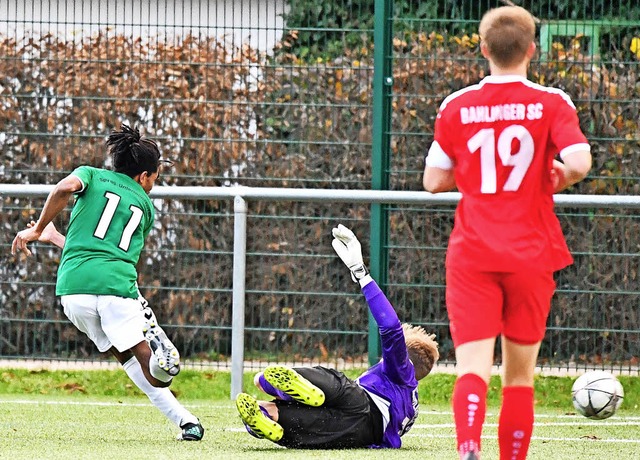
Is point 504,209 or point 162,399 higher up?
point 504,209

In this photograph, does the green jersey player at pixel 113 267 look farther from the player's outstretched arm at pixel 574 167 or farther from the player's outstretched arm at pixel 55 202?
the player's outstretched arm at pixel 574 167

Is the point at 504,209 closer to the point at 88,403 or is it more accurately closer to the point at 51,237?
the point at 51,237

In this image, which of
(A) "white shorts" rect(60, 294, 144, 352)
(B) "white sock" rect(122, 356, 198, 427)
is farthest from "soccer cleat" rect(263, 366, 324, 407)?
(A) "white shorts" rect(60, 294, 144, 352)

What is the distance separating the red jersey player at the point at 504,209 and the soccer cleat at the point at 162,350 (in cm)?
209

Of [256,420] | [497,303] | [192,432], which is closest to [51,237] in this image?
[192,432]

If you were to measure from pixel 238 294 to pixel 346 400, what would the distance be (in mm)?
2565

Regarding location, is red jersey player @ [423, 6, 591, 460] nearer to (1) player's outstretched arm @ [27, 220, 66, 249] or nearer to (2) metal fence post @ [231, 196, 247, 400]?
(1) player's outstretched arm @ [27, 220, 66, 249]

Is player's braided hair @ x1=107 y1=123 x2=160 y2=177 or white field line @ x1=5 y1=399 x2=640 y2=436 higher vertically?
player's braided hair @ x1=107 y1=123 x2=160 y2=177

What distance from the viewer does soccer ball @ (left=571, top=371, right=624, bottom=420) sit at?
264 inches

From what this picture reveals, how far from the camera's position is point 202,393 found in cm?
908

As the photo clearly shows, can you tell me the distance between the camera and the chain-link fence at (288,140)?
28.6 ft

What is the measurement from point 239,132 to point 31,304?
1827 mm

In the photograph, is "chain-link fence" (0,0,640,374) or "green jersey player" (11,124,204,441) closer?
"green jersey player" (11,124,204,441)

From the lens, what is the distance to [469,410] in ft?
14.7
